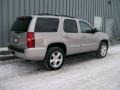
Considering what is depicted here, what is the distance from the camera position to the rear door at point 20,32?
6039mm

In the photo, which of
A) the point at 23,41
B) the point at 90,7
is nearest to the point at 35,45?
the point at 23,41

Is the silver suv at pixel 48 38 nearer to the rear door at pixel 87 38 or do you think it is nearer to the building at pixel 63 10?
the rear door at pixel 87 38

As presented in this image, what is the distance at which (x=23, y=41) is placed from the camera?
6.03 m

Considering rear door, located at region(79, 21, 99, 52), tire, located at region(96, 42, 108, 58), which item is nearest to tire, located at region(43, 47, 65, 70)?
rear door, located at region(79, 21, 99, 52)

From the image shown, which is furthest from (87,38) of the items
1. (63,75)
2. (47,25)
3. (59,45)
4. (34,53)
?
(34,53)

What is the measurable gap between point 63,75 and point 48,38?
1273 mm

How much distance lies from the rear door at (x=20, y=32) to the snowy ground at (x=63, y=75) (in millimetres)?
911

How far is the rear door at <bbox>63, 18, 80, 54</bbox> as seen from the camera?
6.90 m

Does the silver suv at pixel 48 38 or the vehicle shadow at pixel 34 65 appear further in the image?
the vehicle shadow at pixel 34 65

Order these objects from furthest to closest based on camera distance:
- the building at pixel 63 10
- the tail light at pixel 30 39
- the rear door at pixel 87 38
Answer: the building at pixel 63 10 < the rear door at pixel 87 38 < the tail light at pixel 30 39

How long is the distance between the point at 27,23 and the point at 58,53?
1446 mm

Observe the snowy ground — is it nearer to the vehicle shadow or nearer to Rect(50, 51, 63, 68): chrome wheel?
the vehicle shadow

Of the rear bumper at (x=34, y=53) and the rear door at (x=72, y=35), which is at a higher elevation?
the rear door at (x=72, y=35)

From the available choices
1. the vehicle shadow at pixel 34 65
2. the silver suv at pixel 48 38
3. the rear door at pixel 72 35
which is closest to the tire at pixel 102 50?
the vehicle shadow at pixel 34 65
